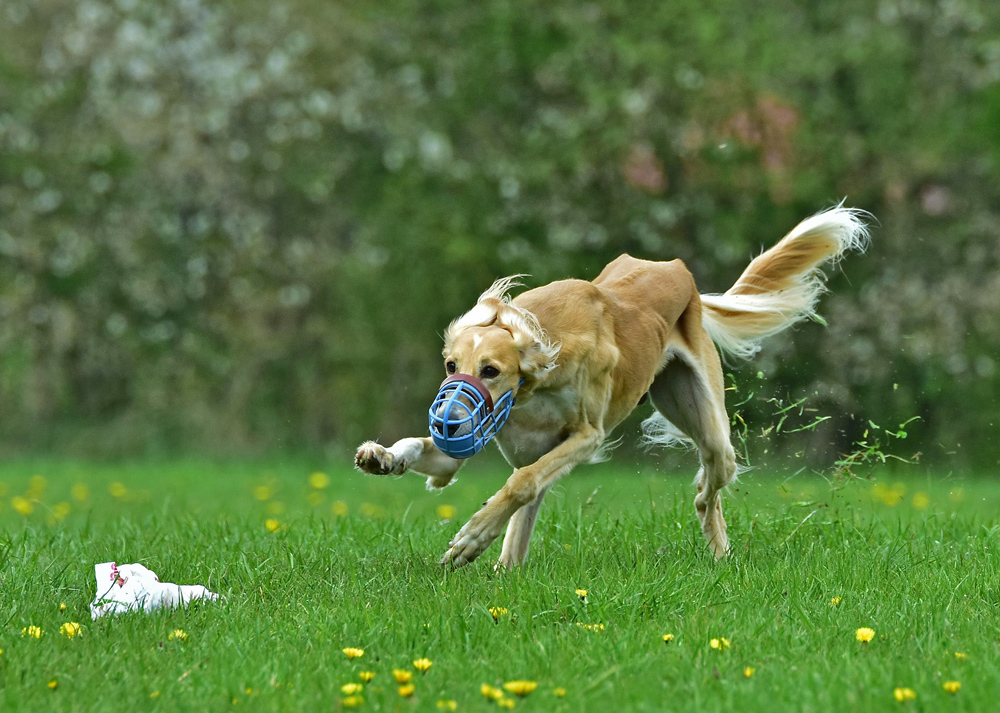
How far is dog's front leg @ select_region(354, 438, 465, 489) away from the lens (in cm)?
362

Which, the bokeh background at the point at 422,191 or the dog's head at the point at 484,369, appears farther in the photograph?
the bokeh background at the point at 422,191

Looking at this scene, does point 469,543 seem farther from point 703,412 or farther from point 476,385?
point 703,412

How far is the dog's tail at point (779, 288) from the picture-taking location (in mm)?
5344

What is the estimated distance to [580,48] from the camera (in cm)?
970

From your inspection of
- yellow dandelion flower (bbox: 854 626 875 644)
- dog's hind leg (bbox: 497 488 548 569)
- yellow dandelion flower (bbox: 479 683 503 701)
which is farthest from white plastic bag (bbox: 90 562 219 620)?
yellow dandelion flower (bbox: 854 626 875 644)

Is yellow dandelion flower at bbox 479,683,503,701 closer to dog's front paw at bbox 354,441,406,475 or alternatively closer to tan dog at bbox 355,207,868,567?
tan dog at bbox 355,207,868,567

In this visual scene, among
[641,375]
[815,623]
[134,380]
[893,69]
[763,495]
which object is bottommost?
[134,380]

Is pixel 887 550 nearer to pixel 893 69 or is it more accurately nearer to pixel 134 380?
pixel 893 69

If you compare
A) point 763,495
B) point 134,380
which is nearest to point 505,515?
point 763,495

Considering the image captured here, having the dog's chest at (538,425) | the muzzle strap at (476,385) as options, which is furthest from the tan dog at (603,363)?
the muzzle strap at (476,385)

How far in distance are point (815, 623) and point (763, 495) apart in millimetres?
2155

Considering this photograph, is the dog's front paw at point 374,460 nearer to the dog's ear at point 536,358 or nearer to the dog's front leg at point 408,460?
the dog's front leg at point 408,460

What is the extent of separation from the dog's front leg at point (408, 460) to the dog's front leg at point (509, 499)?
0.98ft

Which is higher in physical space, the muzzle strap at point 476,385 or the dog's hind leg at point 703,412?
the muzzle strap at point 476,385
